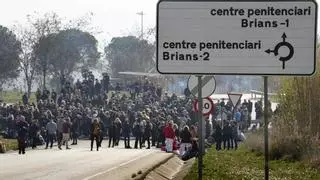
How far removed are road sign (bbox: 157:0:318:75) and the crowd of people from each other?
1911 centimetres

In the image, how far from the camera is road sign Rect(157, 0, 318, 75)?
27.3 ft

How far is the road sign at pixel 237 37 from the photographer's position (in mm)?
8320

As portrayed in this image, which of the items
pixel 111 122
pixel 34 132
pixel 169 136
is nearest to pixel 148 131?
pixel 111 122

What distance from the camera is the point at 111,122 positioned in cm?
4031

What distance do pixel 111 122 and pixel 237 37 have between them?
32175mm

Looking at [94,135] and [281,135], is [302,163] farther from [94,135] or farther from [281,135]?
[94,135]

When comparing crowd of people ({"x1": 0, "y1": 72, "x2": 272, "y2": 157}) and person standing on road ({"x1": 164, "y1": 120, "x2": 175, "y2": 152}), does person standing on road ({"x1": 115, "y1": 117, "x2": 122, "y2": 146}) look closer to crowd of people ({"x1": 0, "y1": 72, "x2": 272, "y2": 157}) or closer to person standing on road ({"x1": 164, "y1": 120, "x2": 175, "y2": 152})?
crowd of people ({"x1": 0, "y1": 72, "x2": 272, "y2": 157})

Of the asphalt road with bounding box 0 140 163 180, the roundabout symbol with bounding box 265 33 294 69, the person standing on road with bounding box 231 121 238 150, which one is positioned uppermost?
the roundabout symbol with bounding box 265 33 294 69

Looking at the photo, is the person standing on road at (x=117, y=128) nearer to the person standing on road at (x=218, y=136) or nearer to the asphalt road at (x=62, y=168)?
the person standing on road at (x=218, y=136)

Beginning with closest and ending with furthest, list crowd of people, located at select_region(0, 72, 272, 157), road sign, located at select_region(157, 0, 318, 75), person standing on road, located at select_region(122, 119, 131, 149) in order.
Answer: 1. road sign, located at select_region(157, 0, 318, 75)
2. crowd of people, located at select_region(0, 72, 272, 157)
3. person standing on road, located at select_region(122, 119, 131, 149)

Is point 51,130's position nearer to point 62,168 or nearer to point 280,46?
point 62,168

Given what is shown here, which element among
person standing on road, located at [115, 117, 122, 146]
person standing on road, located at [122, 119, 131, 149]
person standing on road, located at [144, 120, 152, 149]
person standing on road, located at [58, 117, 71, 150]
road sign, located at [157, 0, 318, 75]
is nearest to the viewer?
road sign, located at [157, 0, 318, 75]

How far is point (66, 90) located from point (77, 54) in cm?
3257

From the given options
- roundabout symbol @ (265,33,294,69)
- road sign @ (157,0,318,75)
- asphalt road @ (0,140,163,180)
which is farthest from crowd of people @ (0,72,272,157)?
roundabout symbol @ (265,33,294,69)
